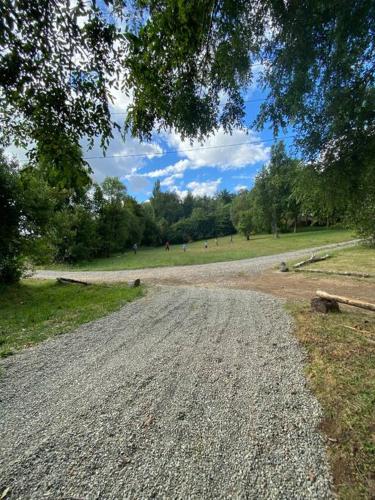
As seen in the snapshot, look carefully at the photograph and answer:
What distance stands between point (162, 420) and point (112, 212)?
35427mm

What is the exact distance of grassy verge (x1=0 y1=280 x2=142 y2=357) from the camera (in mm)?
5124

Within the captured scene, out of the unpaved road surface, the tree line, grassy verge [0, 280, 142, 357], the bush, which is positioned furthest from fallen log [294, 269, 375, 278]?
the bush

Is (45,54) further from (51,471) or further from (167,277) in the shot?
(167,277)

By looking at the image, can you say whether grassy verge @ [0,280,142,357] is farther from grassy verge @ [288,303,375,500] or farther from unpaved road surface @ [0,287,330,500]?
grassy verge @ [288,303,375,500]

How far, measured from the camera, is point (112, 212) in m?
35.5

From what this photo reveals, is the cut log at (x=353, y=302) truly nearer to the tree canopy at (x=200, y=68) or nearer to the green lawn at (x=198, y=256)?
the tree canopy at (x=200, y=68)

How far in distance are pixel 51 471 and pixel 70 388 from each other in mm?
1216

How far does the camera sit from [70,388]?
308 centimetres

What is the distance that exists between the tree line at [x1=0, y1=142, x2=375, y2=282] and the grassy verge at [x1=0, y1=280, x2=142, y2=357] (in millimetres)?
1811

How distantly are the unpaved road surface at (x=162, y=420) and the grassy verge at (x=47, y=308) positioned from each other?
34.6 inches

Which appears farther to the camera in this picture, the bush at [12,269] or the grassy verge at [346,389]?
the bush at [12,269]

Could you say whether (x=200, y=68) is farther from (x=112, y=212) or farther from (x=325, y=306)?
(x=112, y=212)

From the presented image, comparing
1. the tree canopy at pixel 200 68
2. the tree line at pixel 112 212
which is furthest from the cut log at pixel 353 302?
the tree canopy at pixel 200 68

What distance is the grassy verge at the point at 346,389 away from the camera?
1883mm
